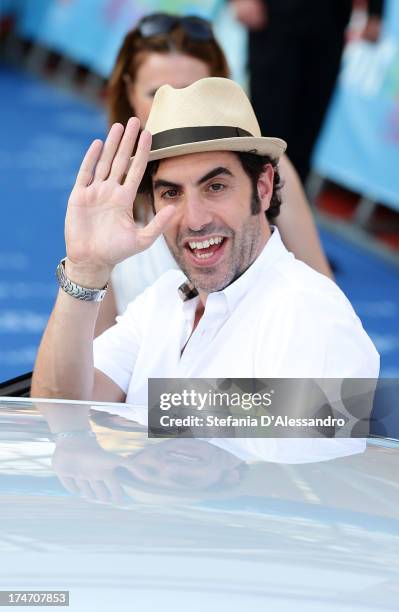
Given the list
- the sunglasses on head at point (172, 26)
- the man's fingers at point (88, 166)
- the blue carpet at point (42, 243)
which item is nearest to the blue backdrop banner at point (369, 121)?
the blue carpet at point (42, 243)

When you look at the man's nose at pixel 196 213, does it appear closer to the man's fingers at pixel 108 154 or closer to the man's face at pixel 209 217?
the man's face at pixel 209 217

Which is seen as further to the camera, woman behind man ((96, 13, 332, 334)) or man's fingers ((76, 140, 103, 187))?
woman behind man ((96, 13, 332, 334))

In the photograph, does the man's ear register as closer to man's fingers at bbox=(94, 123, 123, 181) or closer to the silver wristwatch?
man's fingers at bbox=(94, 123, 123, 181)

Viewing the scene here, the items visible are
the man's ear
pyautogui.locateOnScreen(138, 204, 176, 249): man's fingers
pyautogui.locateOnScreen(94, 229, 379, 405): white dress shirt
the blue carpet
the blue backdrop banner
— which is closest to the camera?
pyautogui.locateOnScreen(94, 229, 379, 405): white dress shirt

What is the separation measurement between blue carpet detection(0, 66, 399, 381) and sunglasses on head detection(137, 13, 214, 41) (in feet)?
6.03

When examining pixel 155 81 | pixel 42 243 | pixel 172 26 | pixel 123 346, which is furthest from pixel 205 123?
pixel 42 243

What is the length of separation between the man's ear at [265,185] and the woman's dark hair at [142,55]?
1.03m

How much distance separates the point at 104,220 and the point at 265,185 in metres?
0.41

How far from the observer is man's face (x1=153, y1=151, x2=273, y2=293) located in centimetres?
241

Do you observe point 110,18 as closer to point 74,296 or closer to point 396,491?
point 74,296

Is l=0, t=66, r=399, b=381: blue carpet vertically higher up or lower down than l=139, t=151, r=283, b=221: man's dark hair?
higher up

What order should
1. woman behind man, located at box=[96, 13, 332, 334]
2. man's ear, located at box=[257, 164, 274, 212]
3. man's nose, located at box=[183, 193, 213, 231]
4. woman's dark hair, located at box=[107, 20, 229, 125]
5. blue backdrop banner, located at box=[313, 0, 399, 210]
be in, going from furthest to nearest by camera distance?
blue backdrop banner, located at box=[313, 0, 399, 210]
woman's dark hair, located at box=[107, 20, 229, 125]
woman behind man, located at box=[96, 13, 332, 334]
man's ear, located at box=[257, 164, 274, 212]
man's nose, located at box=[183, 193, 213, 231]

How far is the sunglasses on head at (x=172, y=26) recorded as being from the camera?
3.51 metres

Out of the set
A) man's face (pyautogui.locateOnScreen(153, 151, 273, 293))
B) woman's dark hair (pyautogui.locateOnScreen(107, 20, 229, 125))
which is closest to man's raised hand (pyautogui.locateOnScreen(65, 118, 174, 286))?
man's face (pyautogui.locateOnScreen(153, 151, 273, 293))
